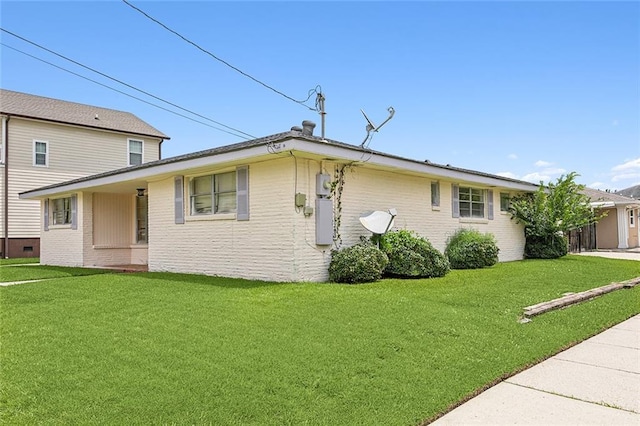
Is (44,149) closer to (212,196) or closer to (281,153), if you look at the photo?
(212,196)

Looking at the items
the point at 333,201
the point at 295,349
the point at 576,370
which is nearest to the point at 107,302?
the point at 295,349

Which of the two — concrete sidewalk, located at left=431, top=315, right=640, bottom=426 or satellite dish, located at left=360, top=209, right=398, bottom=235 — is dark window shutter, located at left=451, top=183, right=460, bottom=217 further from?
concrete sidewalk, located at left=431, top=315, right=640, bottom=426

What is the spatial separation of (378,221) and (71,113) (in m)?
18.8

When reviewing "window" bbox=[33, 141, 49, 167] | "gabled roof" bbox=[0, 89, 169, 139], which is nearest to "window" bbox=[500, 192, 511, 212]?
"gabled roof" bbox=[0, 89, 169, 139]

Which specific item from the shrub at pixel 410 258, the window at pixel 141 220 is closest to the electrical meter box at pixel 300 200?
the shrub at pixel 410 258

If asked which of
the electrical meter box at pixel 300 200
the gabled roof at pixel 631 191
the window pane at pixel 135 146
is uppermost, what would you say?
the window pane at pixel 135 146

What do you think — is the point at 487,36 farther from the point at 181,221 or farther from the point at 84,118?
the point at 84,118

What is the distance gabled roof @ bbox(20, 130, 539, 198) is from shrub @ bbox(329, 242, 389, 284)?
1955mm

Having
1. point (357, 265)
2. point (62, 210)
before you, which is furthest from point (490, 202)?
point (62, 210)

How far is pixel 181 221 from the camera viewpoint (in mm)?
11320

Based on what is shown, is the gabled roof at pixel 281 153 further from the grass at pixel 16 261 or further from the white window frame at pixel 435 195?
the grass at pixel 16 261

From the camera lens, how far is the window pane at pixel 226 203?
1020cm

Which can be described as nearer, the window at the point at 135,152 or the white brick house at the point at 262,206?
the white brick house at the point at 262,206

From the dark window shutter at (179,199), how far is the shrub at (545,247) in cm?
1286
